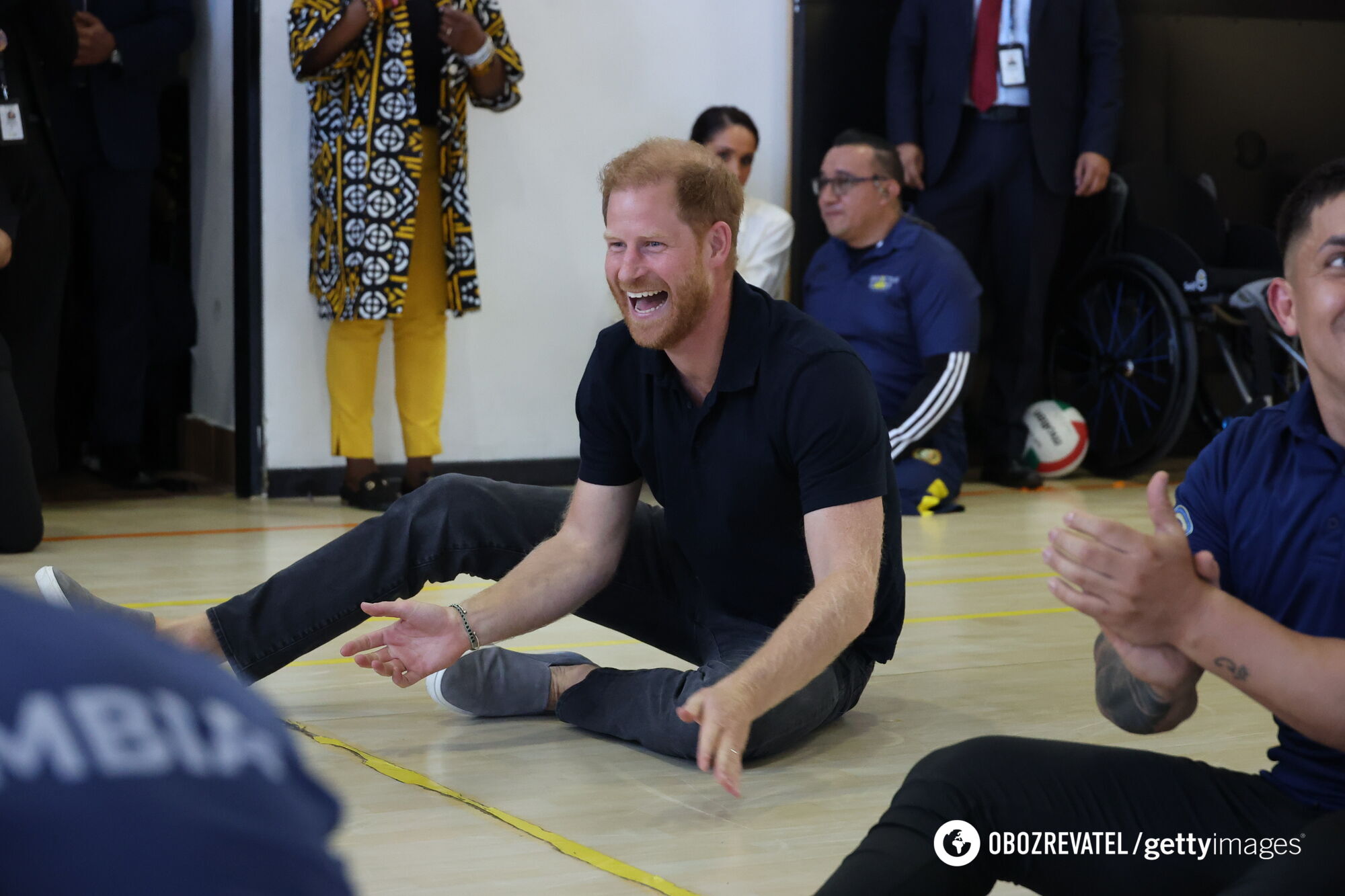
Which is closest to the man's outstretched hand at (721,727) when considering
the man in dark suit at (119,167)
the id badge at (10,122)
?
the id badge at (10,122)

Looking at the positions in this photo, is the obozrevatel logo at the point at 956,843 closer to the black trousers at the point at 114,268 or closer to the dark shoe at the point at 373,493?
the dark shoe at the point at 373,493

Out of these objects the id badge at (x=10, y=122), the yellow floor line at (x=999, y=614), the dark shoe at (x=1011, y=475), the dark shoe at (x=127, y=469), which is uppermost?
the id badge at (x=10, y=122)

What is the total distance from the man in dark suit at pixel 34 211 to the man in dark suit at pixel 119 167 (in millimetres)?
132

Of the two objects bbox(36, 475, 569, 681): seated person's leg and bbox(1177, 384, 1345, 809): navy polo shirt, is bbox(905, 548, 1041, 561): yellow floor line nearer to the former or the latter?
bbox(36, 475, 569, 681): seated person's leg

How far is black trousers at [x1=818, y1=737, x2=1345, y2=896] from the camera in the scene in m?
1.19

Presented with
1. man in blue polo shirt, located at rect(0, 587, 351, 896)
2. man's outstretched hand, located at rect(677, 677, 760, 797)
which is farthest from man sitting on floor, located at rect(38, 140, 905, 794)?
man in blue polo shirt, located at rect(0, 587, 351, 896)

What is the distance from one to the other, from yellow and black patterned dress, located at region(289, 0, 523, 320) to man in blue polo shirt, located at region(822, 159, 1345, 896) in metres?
3.09

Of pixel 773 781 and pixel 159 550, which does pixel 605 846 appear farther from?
pixel 159 550

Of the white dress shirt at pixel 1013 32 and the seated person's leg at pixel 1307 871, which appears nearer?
the seated person's leg at pixel 1307 871

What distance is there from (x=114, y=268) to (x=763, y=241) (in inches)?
76.1

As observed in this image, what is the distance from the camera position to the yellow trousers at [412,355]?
4336 mm

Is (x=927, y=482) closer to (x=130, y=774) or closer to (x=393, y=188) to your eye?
(x=393, y=188)

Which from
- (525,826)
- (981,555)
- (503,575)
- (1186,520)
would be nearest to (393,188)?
(981,555)

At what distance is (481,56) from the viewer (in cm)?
418
